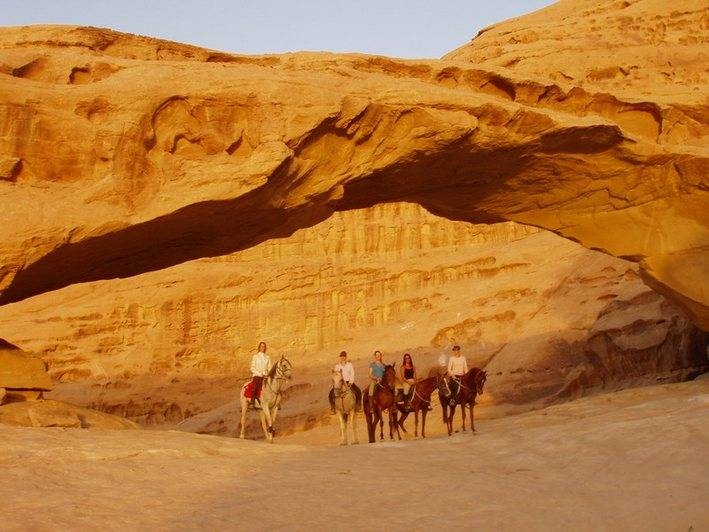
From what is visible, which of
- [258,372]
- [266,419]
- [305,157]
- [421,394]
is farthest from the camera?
[421,394]

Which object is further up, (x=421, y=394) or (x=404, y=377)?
(x=404, y=377)

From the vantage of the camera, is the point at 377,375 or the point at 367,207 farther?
the point at 367,207

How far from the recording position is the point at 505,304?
27.8 metres

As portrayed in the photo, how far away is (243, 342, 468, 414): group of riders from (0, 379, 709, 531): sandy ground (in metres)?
3.61

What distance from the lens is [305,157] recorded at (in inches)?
579

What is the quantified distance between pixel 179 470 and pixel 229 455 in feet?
4.56

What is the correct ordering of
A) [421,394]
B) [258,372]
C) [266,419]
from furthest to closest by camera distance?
[421,394] → [266,419] → [258,372]

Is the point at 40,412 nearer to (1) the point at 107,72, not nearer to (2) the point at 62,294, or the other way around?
(1) the point at 107,72

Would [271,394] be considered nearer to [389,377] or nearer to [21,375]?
[389,377]

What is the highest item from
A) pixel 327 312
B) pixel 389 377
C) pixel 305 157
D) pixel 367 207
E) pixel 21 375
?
pixel 305 157

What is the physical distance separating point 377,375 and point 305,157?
4.67 meters

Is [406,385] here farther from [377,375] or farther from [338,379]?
[338,379]

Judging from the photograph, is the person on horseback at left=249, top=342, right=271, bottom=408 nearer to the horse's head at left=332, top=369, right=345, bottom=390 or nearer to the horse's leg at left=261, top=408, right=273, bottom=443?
the horse's leg at left=261, top=408, right=273, bottom=443

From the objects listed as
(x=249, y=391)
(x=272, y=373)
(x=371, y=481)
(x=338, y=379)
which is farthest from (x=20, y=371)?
(x=371, y=481)
